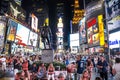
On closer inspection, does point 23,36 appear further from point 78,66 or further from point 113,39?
point 78,66

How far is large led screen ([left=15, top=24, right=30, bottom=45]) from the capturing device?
40656mm

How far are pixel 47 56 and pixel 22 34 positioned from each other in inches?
1139

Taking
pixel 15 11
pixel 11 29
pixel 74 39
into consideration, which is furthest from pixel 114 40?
pixel 74 39

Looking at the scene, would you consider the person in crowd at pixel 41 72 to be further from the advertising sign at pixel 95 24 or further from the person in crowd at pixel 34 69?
the advertising sign at pixel 95 24

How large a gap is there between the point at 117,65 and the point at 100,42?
2842cm

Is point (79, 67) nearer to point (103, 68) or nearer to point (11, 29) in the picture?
point (103, 68)

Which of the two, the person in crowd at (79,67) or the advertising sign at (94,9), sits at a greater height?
the advertising sign at (94,9)

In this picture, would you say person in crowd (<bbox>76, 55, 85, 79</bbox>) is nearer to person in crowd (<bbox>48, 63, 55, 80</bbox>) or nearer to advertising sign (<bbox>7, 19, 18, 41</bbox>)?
person in crowd (<bbox>48, 63, 55, 80</bbox>)

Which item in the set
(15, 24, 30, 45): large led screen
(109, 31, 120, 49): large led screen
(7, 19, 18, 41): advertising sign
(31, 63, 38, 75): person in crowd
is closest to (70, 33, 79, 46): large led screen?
(15, 24, 30, 45): large led screen

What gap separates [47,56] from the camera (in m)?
15.0

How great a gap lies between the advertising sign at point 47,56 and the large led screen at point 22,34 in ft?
83.5

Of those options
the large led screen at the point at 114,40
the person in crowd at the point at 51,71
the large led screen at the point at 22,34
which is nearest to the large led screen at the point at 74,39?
the large led screen at the point at 22,34

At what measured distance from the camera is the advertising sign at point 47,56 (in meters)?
14.7

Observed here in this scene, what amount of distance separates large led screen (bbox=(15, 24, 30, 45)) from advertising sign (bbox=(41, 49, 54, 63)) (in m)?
25.4
